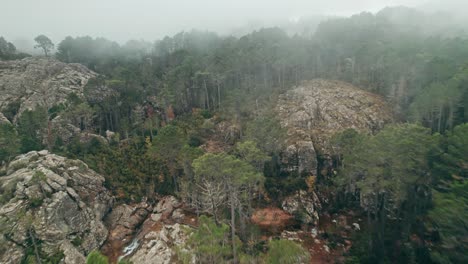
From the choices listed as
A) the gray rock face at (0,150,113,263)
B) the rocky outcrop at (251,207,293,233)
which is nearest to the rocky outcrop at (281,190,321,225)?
the rocky outcrop at (251,207,293,233)

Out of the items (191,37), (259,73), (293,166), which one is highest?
(191,37)

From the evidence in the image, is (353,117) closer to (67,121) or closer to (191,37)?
(67,121)

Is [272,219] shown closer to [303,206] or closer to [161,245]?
[303,206]

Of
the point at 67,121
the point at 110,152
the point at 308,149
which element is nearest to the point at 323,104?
the point at 308,149

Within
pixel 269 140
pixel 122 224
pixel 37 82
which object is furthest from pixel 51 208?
pixel 37 82

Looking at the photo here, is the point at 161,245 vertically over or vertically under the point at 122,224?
over

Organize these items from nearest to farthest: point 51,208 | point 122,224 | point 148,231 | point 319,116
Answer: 1. point 51,208
2. point 148,231
3. point 122,224
4. point 319,116
